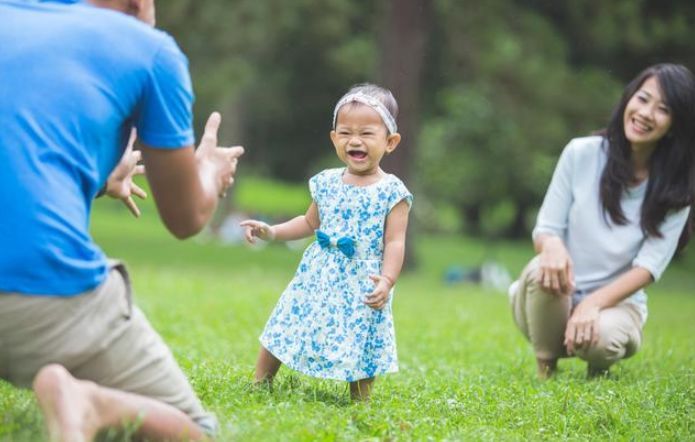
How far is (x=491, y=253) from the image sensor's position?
92.0 ft

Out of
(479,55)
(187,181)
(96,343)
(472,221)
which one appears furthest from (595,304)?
(472,221)

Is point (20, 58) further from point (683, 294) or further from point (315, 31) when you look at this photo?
point (315, 31)

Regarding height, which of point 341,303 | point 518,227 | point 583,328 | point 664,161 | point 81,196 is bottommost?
point 518,227

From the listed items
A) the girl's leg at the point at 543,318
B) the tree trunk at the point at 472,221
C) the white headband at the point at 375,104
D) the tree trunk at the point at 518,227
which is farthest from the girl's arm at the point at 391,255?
the tree trunk at the point at 472,221

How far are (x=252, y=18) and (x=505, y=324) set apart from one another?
10.4 metres

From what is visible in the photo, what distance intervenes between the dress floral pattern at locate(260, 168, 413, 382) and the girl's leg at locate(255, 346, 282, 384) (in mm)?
128

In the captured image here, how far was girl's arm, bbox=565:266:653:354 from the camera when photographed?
5691mm

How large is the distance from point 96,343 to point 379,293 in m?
1.47

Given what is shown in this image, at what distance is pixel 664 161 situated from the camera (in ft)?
19.8

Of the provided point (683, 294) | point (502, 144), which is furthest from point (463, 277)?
point (502, 144)

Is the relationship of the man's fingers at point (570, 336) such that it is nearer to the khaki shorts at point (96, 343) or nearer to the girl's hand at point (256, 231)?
the girl's hand at point (256, 231)

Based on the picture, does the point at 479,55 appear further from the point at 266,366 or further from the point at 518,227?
the point at 518,227

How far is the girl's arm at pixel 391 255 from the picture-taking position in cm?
423

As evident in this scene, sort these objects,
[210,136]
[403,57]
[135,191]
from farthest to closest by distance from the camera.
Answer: [403,57] → [135,191] → [210,136]
